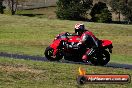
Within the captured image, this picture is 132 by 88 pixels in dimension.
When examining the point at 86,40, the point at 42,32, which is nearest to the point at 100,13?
the point at 42,32

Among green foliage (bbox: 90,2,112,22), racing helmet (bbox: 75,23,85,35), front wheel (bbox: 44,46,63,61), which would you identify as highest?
racing helmet (bbox: 75,23,85,35)

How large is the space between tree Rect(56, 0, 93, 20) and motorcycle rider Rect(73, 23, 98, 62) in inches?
2196

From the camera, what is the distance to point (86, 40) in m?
18.1

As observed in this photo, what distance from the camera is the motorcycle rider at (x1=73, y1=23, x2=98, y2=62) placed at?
58.8ft

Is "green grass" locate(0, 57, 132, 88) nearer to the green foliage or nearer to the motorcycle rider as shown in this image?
the motorcycle rider

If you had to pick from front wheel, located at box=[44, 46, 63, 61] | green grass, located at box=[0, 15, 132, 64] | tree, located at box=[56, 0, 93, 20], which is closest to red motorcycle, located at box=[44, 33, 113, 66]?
front wheel, located at box=[44, 46, 63, 61]

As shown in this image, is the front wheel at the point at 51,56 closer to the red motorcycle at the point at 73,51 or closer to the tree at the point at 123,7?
the red motorcycle at the point at 73,51

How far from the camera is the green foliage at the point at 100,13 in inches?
2837

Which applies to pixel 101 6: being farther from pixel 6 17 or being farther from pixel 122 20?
pixel 6 17

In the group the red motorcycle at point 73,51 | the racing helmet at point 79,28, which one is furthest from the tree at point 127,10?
the racing helmet at point 79,28

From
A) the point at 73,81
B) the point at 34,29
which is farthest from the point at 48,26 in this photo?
the point at 73,81

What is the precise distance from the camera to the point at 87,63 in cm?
1852

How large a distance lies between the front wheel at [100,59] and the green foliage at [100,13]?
53055 mm

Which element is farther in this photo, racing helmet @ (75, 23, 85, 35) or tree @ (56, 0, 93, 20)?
tree @ (56, 0, 93, 20)
